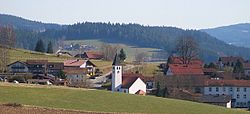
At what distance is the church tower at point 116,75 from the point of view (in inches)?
3088

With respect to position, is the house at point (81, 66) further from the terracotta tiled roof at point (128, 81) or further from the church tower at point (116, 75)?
the church tower at point (116, 75)

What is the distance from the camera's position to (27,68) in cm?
10812

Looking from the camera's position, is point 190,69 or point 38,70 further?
point 38,70

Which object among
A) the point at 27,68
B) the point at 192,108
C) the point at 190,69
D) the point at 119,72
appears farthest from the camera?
the point at 27,68

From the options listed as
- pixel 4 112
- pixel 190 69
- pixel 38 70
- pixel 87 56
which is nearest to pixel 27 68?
pixel 38 70

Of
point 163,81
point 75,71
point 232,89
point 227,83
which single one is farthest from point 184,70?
point 75,71

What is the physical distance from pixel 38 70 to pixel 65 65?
8.30 metres

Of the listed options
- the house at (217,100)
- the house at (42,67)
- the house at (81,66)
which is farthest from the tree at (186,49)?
the house at (217,100)

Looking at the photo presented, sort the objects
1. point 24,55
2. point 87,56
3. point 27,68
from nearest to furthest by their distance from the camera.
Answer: point 27,68
point 24,55
point 87,56

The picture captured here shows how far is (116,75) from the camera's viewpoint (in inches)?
3130

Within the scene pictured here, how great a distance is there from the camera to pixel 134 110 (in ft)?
144

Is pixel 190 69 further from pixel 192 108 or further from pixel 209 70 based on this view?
pixel 192 108

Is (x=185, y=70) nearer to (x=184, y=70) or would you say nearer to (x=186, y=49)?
(x=184, y=70)

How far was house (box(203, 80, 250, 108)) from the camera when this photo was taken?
3386 inches
